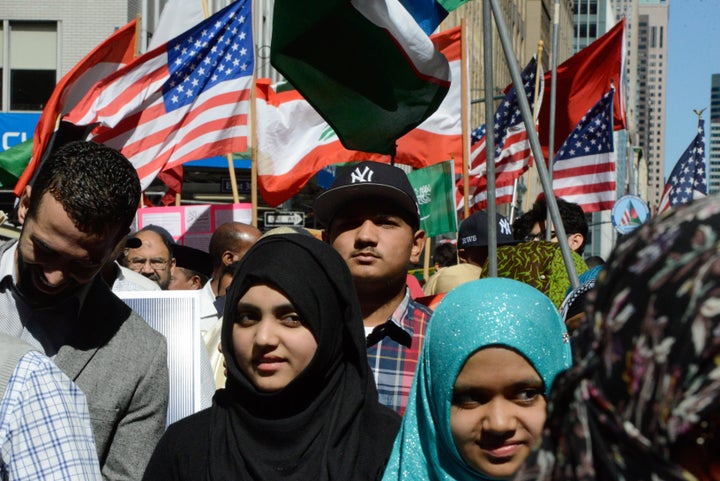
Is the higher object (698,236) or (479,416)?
(698,236)

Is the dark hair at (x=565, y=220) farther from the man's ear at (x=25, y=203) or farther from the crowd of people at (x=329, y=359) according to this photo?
the man's ear at (x=25, y=203)

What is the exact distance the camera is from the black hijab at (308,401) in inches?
122

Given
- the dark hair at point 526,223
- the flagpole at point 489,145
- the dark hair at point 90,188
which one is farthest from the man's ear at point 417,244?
the dark hair at point 526,223

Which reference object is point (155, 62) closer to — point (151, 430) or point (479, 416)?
point (151, 430)

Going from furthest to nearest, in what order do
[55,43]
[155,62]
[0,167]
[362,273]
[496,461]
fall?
[55,43]
[0,167]
[155,62]
[362,273]
[496,461]

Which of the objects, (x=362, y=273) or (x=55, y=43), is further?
(x=55, y=43)

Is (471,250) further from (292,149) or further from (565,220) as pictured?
(292,149)

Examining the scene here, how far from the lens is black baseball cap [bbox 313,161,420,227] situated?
14.6ft

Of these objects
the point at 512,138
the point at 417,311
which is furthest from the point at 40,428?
the point at 512,138

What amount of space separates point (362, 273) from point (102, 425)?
1.31 metres

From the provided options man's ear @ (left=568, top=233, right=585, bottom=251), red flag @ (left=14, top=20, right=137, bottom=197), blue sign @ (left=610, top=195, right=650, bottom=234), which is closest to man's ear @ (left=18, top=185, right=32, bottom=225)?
man's ear @ (left=568, top=233, right=585, bottom=251)

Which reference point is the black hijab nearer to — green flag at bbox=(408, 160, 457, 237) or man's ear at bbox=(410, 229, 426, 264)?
man's ear at bbox=(410, 229, 426, 264)

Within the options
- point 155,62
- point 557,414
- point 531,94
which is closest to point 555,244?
point 557,414

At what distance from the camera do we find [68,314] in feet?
11.3
